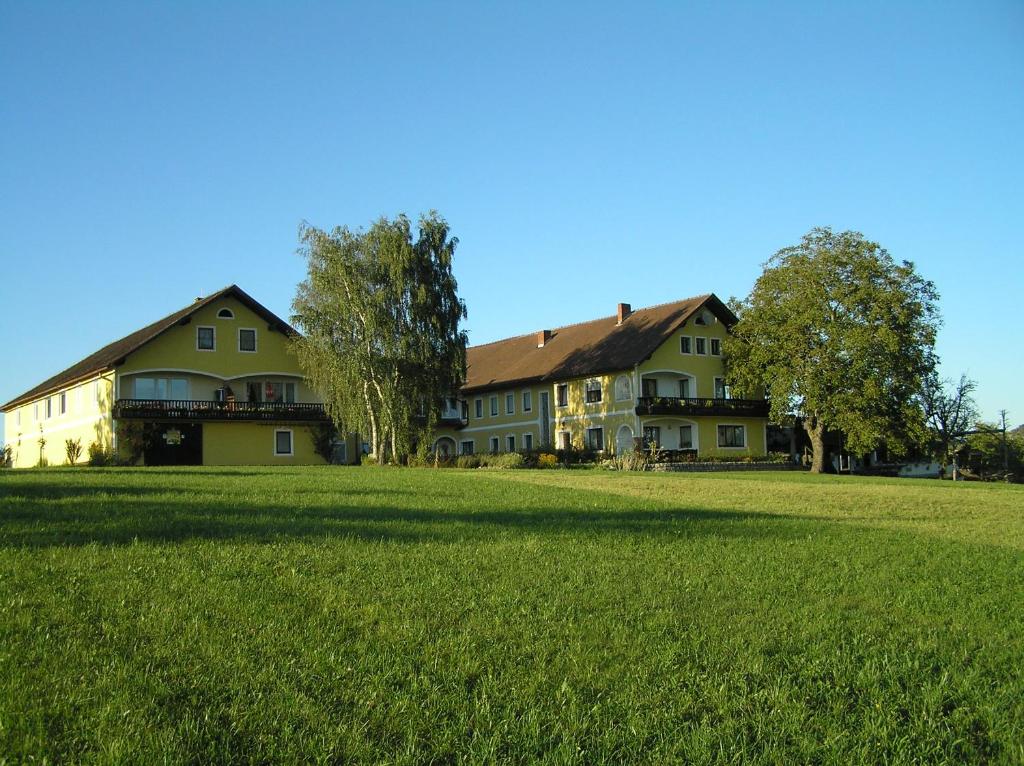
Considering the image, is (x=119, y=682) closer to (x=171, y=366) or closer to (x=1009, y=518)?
(x=1009, y=518)

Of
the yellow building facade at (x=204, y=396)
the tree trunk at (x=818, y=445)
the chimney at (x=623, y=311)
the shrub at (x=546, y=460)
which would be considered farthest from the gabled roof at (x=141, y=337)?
the tree trunk at (x=818, y=445)

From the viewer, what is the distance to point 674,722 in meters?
6.96

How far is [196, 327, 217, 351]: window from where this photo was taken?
50344 millimetres

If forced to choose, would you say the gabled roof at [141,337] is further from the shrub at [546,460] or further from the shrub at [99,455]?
the shrub at [546,460]

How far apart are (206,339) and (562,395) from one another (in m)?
21.9

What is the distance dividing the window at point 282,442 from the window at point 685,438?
22610mm

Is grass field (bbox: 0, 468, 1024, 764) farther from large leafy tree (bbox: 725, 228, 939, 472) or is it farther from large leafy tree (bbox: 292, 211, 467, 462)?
large leafy tree (bbox: 725, 228, 939, 472)

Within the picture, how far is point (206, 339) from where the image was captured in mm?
50500

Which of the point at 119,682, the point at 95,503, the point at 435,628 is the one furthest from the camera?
the point at 95,503

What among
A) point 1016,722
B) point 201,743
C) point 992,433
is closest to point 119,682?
point 201,743

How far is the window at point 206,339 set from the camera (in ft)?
165

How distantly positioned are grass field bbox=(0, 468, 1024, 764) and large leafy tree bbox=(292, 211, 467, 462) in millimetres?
29513

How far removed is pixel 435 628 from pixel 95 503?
9442 mm

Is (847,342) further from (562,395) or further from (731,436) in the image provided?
(562,395)
